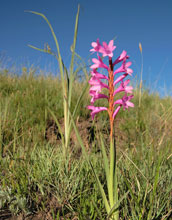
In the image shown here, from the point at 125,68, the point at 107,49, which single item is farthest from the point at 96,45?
the point at 125,68

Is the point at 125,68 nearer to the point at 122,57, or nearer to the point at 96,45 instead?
the point at 122,57

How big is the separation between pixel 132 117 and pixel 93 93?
2.30 m

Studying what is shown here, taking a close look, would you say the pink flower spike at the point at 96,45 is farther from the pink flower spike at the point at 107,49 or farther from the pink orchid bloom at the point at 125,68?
the pink orchid bloom at the point at 125,68

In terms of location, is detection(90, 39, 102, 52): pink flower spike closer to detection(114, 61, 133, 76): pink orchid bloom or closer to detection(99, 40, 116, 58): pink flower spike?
detection(99, 40, 116, 58): pink flower spike

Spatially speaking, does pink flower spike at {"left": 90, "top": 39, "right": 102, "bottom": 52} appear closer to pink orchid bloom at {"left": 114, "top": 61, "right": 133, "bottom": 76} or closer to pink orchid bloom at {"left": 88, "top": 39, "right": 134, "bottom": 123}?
pink orchid bloom at {"left": 88, "top": 39, "right": 134, "bottom": 123}

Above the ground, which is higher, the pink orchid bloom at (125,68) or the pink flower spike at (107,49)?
the pink flower spike at (107,49)

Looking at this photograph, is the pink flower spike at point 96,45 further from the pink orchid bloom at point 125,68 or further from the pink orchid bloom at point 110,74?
the pink orchid bloom at point 125,68

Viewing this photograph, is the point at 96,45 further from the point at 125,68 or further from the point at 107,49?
the point at 125,68

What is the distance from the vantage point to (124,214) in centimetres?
108

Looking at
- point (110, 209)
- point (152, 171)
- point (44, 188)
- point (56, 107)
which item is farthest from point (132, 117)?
point (110, 209)

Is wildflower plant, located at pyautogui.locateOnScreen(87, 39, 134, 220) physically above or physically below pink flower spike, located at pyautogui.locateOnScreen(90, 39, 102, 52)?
below

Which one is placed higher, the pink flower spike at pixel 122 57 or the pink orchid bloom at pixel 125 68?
the pink flower spike at pixel 122 57

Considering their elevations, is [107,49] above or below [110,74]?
above

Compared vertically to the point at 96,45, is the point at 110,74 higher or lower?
lower
